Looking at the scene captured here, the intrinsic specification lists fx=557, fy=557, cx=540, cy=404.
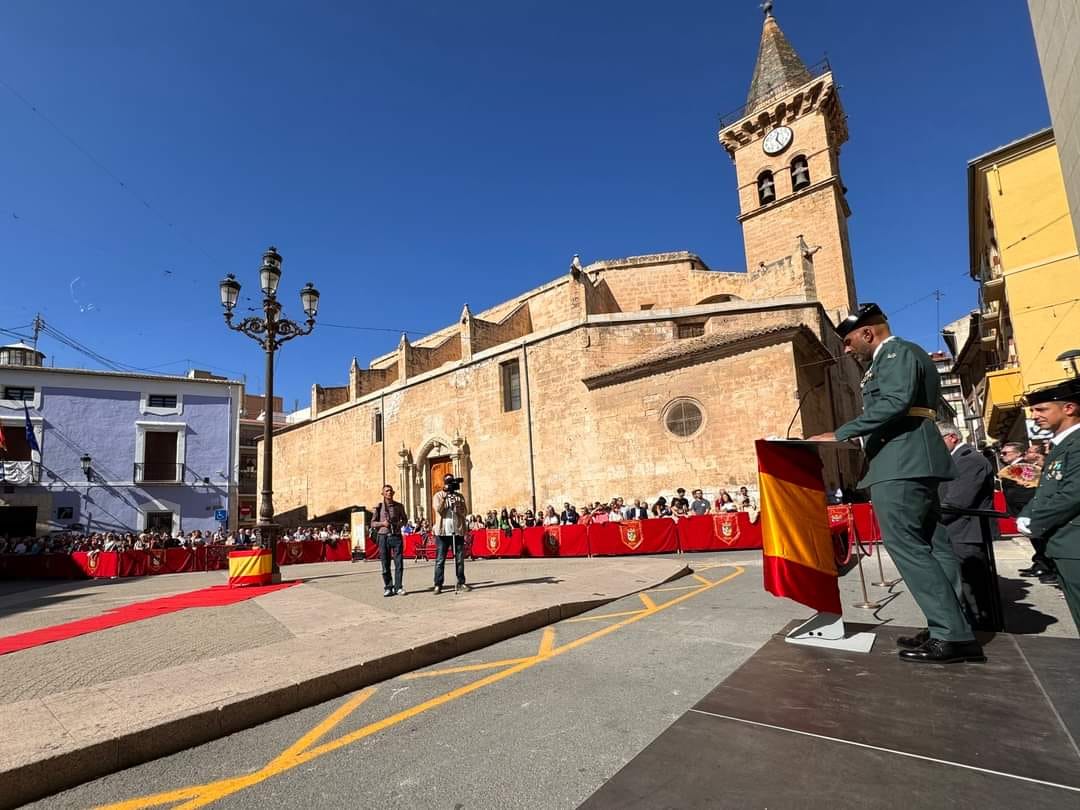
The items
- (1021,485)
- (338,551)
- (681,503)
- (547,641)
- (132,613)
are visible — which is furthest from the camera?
(338,551)

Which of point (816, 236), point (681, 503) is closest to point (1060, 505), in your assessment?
point (681, 503)

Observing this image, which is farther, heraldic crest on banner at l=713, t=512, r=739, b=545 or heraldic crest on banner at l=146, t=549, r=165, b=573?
heraldic crest on banner at l=146, t=549, r=165, b=573

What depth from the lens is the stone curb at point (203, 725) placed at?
7.66 ft

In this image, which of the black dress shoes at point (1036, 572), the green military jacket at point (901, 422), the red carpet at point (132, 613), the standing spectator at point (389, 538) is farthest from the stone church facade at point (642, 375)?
the red carpet at point (132, 613)

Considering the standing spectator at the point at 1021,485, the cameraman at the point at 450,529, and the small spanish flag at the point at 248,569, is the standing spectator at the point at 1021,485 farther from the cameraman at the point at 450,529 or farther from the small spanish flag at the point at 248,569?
the small spanish flag at the point at 248,569

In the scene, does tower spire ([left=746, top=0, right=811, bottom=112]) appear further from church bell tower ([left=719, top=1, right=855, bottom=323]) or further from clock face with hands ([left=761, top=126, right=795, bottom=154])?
clock face with hands ([left=761, top=126, right=795, bottom=154])

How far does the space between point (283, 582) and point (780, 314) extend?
16.6 m

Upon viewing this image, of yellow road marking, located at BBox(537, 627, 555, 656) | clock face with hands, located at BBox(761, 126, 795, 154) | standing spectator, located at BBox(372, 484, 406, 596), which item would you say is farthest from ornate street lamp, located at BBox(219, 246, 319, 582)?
clock face with hands, located at BBox(761, 126, 795, 154)

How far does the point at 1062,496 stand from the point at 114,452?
28792 millimetres

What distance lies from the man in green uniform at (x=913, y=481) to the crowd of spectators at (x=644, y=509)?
33.7ft

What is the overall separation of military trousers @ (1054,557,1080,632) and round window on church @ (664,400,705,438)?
14068 millimetres

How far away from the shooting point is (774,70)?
29.2m

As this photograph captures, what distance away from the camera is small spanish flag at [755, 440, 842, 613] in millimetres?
3195

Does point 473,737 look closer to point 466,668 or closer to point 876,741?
point 466,668
